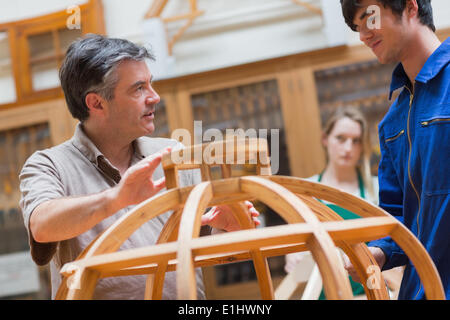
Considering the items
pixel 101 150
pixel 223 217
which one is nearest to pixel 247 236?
pixel 223 217

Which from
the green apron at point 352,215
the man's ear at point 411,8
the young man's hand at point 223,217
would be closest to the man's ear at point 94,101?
the young man's hand at point 223,217

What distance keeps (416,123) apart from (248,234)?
0.60 m

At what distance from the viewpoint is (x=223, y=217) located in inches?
41.3

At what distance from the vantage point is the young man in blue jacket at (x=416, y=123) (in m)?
0.97

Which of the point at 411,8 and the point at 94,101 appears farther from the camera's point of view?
the point at 94,101

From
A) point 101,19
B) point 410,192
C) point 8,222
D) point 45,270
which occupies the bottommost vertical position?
point 45,270

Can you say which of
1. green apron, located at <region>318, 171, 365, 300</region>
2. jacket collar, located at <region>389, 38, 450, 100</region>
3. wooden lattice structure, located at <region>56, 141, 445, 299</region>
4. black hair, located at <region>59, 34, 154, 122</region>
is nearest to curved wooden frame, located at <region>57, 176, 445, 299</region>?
wooden lattice structure, located at <region>56, 141, 445, 299</region>

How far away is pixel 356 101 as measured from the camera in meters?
2.89

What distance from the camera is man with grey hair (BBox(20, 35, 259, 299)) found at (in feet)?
3.67

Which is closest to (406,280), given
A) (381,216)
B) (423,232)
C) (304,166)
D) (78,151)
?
(423,232)

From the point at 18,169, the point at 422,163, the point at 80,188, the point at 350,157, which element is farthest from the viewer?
the point at 18,169

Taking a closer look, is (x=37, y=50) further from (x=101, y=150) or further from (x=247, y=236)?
(x=247, y=236)

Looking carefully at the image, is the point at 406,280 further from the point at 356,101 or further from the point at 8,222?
the point at 8,222
